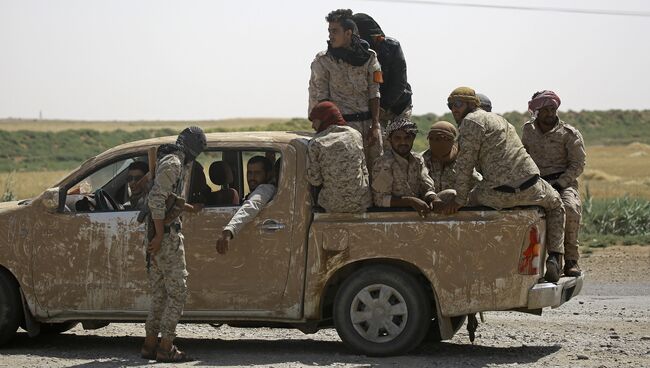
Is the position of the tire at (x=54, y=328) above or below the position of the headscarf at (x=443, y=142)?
below

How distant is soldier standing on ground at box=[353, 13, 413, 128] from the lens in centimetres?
1048

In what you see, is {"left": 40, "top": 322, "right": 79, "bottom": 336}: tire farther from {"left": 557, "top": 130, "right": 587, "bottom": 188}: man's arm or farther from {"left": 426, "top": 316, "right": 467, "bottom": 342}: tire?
{"left": 557, "top": 130, "right": 587, "bottom": 188}: man's arm

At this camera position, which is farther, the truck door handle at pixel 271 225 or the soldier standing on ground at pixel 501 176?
the truck door handle at pixel 271 225

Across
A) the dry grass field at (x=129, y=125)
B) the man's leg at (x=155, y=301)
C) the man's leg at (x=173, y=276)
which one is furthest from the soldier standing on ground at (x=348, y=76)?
the dry grass field at (x=129, y=125)

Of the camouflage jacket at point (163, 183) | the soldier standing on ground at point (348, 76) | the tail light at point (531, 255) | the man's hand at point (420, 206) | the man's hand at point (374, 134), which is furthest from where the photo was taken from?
the soldier standing on ground at point (348, 76)

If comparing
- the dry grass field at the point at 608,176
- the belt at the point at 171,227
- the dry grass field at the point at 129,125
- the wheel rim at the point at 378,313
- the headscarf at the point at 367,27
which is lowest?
the dry grass field at the point at 129,125

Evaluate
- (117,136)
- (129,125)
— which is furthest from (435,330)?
(129,125)

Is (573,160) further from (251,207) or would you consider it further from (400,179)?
(251,207)

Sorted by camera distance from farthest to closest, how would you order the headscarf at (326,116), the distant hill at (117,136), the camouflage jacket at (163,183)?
the distant hill at (117,136), the headscarf at (326,116), the camouflage jacket at (163,183)

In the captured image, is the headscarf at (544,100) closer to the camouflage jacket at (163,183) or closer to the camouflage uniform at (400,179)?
the camouflage uniform at (400,179)

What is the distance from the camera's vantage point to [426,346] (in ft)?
31.0

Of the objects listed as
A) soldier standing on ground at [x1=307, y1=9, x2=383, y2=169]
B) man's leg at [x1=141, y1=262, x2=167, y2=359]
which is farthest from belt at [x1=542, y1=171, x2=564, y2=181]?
man's leg at [x1=141, y1=262, x2=167, y2=359]

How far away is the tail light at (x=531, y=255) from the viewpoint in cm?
852

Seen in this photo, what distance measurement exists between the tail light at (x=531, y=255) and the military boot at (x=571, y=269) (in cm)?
90
